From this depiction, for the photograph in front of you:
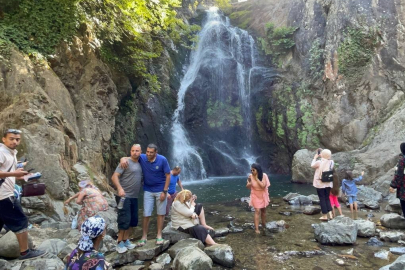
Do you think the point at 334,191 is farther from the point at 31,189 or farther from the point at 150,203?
the point at 31,189

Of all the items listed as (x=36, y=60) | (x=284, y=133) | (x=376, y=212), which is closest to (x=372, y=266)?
(x=376, y=212)

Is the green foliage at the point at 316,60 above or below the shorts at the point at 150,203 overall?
above

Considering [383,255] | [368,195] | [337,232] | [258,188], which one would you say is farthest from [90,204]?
[368,195]

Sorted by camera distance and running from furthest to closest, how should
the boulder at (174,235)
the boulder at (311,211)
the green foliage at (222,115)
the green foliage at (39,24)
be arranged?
the green foliage at (222,115) < the green foliage at (39,24) < the boulder at (311,211) < the boulder at (174,235)

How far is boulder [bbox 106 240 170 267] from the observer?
16.2ft

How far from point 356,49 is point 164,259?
732 inches

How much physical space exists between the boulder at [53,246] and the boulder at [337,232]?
510 cm

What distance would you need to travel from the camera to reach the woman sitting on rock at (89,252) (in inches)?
109

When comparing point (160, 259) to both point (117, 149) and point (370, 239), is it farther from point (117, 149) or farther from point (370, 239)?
point (117, 149)

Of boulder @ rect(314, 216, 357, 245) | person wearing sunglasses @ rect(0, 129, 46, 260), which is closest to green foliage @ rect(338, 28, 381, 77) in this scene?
boulder @ rect(314, 216, 357, 245)

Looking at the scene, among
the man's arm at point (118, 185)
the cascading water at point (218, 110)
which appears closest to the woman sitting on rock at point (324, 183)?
the man's arm at point (118, 185)

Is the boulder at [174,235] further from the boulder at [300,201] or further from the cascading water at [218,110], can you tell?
the cascading water at [218,110]

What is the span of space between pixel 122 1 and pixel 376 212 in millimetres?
11636

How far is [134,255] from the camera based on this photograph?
16.7ft
